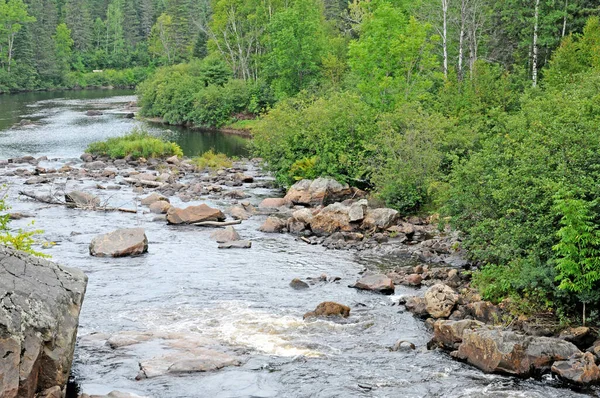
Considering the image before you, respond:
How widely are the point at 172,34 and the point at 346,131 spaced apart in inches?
3716

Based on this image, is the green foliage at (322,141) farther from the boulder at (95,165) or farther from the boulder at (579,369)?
the boulder at (579,369)

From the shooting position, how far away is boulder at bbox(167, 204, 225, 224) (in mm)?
31500

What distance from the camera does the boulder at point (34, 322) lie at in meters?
11.6

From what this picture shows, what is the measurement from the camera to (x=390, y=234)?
28453 millimetres

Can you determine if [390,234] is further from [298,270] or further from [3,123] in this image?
[3,123]

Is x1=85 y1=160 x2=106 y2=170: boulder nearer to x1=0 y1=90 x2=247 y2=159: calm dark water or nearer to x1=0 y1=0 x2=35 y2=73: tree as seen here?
x1=0 y1=90 x2=247 y2=159: calm dark water

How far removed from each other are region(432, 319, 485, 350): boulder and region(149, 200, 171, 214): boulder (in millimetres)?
19319

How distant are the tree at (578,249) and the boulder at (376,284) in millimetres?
5643

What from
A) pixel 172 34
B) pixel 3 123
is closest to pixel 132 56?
pixel 172 34

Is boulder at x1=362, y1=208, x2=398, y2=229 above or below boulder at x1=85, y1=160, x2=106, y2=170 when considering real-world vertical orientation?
below

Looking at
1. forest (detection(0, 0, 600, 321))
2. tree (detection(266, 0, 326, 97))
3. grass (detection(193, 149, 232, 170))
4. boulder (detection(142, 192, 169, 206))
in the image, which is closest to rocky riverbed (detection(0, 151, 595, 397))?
boulder (detection(142, 192, 169, 206))

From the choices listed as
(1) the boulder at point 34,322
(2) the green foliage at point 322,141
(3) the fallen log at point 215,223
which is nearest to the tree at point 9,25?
(2) the green foliage at point 322,141

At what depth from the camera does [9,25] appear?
126625mm

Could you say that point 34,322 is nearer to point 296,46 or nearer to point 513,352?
point 513,352
